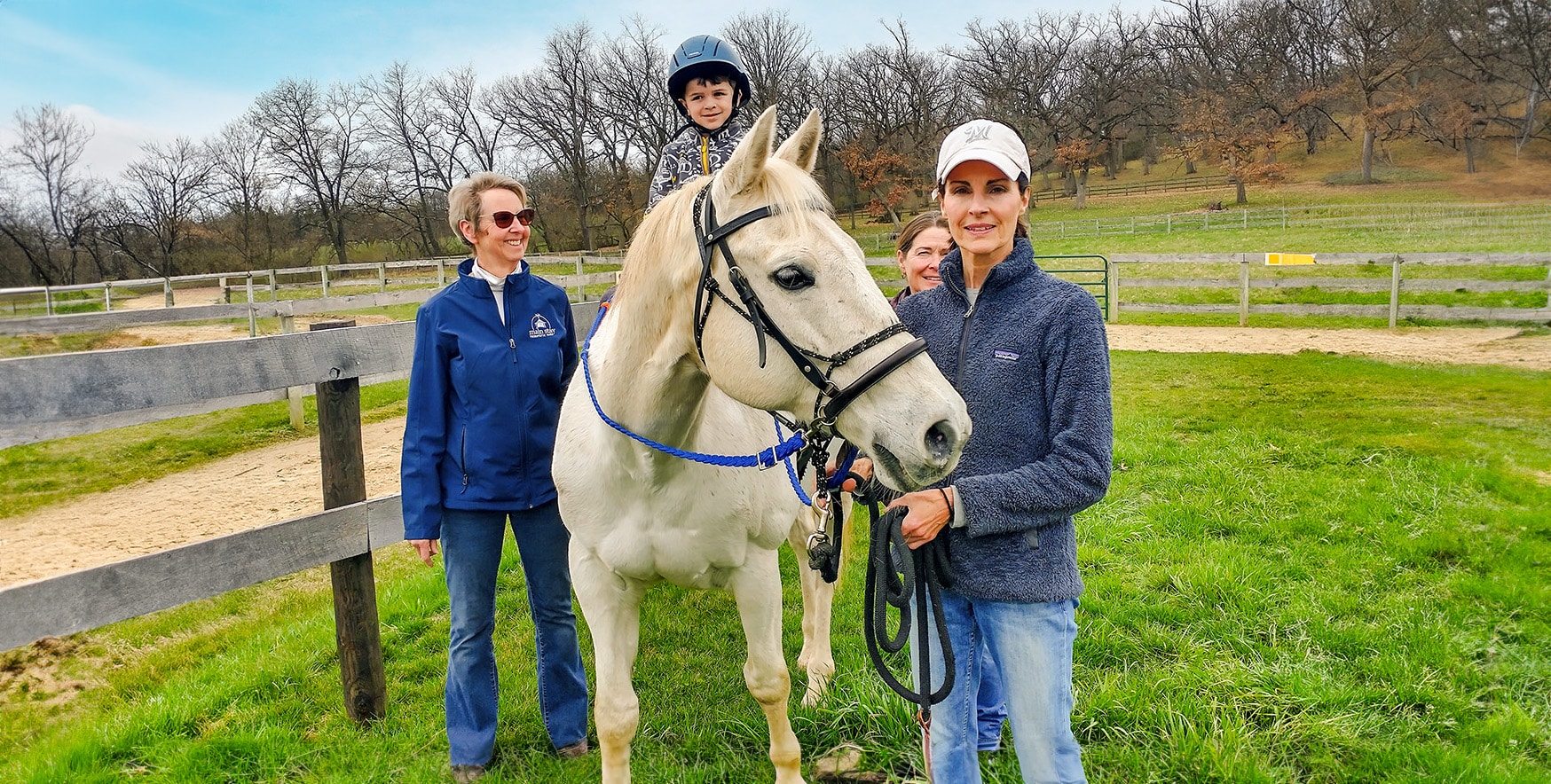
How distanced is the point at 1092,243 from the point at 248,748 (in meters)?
31.8

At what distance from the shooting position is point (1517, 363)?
33.3 feet

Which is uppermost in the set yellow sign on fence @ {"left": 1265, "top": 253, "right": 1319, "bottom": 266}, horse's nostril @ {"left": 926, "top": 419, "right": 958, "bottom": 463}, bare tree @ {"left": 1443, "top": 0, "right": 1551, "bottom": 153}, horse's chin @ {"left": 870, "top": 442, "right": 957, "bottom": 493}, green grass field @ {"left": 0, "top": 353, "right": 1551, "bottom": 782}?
bare tree @ {"left": 1443, "top": 0, "right": 1551, "bottom": 153}

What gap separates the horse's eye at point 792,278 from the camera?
6.03 ft

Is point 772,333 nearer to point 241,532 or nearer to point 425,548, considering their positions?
point 425,548

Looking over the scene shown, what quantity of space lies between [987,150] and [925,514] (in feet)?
2.96

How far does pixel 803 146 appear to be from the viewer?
82.7 inches

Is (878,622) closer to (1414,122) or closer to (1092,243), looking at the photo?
(1092,243)

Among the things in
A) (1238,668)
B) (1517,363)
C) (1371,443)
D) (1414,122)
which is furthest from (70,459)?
(1414,122)

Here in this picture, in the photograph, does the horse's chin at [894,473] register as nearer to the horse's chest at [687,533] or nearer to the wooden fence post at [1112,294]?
the horse's chest at [687,533]

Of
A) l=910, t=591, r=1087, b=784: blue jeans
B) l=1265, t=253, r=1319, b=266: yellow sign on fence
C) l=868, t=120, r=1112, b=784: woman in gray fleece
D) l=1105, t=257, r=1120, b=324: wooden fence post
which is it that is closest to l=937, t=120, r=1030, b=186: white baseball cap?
l=868, t=120, r=1112, b=784: woman in gray fleece

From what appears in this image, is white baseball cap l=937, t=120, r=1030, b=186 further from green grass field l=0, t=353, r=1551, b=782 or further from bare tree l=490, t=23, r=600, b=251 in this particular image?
bare tree l=490, t=23, r=600, b=251

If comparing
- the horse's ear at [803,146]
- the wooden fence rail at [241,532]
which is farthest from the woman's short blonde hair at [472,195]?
the horse's ear at [803,146]

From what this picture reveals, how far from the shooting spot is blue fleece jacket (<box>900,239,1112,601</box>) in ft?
6.00

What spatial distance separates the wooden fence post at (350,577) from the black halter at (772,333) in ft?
6.65
